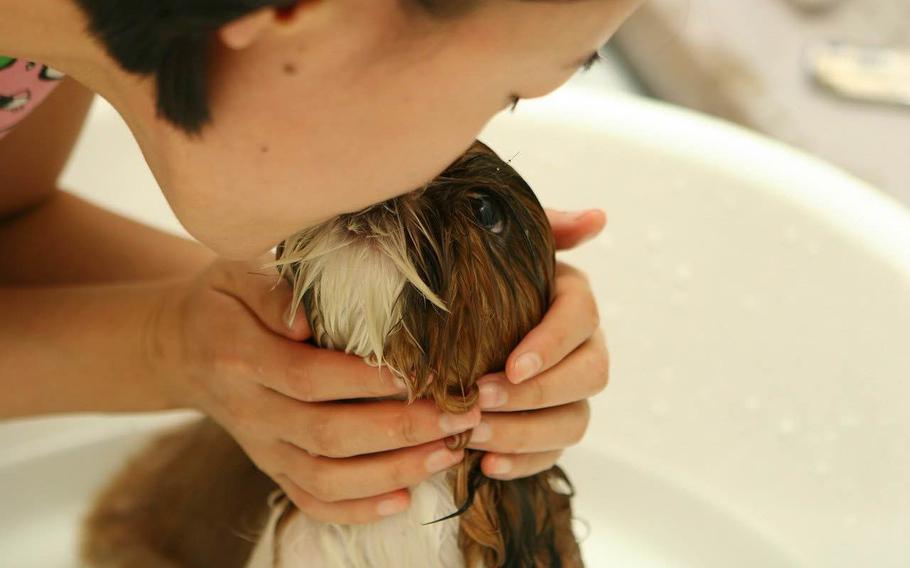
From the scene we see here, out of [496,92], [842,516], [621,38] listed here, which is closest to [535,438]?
[496,92]

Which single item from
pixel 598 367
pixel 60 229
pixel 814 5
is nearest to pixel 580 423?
pixel 598 367

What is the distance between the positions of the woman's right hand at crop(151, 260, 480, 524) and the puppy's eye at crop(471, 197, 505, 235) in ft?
0.40

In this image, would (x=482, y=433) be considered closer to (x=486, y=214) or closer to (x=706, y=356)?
(x=486, y=214)

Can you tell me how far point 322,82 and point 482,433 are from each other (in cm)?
35

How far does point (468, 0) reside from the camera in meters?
0.45

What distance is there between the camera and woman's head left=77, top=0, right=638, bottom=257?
446 mm

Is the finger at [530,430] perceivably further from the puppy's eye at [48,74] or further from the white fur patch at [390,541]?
the puppy's eye at [48,74]

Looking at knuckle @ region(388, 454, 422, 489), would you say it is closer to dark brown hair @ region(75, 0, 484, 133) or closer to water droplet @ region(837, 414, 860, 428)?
dark brown hair @ region(75, 0, 484, 133)

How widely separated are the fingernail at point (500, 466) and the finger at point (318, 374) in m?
0.09

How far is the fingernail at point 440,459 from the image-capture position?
2.41ft

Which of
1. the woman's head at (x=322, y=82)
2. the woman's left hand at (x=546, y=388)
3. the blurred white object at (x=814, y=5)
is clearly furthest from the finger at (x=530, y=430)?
the blurred white object at (x=814, y=5)

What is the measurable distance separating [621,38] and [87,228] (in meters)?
0.91

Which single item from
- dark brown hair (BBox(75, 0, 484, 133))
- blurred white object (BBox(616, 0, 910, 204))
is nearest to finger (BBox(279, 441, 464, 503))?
dark brown hair (BBox(75, 0, 484, 133))

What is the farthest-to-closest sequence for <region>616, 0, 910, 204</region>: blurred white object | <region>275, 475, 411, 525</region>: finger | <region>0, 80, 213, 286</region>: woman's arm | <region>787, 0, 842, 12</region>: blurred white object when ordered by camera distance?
<region>787, 0, 842, 12</region>: blurred white object → <region>616, 0, 910, 204</region>: blurred white object → <region>0, 80, 213, 286</region>: woman's arm → <region>275, 475, 411, 525</region>: finger
